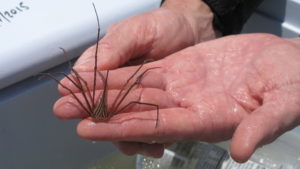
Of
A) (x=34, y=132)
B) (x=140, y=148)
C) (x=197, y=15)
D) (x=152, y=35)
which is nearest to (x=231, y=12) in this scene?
(x=197, y=15)

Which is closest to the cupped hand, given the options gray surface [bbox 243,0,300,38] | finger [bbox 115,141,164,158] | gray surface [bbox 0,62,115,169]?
finger [bbox 115,141,164,158]

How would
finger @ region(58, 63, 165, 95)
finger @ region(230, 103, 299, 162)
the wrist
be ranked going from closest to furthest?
finger @ region(230, 103, 299, 162) < finger @ region(58, 63, 165, 95) < the wrist

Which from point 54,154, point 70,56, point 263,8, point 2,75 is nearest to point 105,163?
point 54,154

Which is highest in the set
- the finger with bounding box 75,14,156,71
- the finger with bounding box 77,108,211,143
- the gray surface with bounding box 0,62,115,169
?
the finger with bounding box 75,14,156,71

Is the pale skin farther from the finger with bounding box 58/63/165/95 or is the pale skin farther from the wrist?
the wrist

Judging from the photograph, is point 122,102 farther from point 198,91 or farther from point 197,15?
point 197,15

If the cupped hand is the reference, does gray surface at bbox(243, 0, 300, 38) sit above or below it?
below

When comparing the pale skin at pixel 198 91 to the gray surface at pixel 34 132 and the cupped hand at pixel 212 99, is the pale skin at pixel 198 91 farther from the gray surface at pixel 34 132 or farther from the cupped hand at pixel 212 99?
the gray surface at pixel 34 132

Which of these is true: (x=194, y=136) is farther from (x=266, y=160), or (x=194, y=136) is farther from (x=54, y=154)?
(x=266, y=160)
